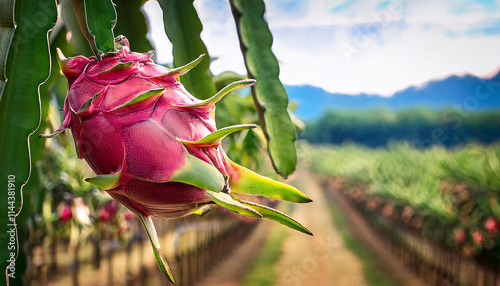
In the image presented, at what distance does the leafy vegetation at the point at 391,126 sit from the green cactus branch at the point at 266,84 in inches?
469

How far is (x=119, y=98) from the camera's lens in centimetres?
21

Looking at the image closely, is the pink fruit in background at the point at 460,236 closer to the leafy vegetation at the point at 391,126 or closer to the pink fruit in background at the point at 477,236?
the pink fruit in background at the point at 477,236

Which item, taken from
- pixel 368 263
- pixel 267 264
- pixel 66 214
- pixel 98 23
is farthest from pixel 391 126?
pixel 98 23

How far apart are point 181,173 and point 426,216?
3.79 meters

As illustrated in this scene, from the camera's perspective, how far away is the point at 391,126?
15.3 m

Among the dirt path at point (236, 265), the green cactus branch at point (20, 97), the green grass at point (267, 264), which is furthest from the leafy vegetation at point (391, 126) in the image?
the green cactus branch at point (20, 97)

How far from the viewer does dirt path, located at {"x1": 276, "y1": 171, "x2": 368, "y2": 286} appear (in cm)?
492

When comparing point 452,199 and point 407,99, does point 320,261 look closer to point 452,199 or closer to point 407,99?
point 452,199

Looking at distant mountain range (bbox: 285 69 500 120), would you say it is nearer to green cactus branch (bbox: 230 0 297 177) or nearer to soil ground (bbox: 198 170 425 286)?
soil ground (bbox: 198 170 425 286)

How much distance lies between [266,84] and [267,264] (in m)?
5.18

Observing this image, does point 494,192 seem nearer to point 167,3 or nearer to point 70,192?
point 70,192

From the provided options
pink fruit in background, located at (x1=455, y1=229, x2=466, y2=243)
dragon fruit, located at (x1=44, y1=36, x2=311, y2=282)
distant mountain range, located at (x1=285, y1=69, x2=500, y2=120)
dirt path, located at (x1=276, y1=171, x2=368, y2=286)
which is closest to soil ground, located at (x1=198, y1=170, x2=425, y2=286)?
dirt path, located at (x1=276, y1=171, x2=368, y2=286)

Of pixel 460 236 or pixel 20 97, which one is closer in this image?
pixel 20 97

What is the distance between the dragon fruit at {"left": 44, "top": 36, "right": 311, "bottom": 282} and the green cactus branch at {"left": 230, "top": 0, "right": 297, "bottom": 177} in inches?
3.9
